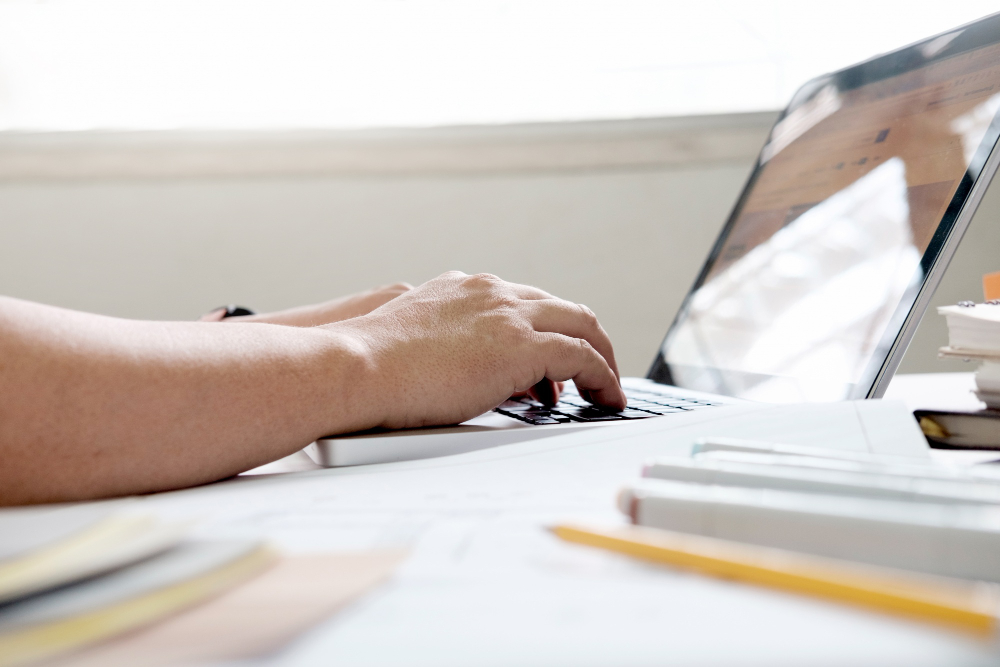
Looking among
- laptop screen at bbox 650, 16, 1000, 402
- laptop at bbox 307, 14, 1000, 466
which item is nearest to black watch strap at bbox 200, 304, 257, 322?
laptop at bbox 307, 14, 1000, 466

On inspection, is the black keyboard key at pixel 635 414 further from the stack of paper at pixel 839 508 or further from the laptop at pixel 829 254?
the stack of paper at pixel 839 508

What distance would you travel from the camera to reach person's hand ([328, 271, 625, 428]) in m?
0.42

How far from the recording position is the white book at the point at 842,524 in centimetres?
17

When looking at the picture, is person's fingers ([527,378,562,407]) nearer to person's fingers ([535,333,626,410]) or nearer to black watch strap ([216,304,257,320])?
person's fingers ([535,333,626,410])

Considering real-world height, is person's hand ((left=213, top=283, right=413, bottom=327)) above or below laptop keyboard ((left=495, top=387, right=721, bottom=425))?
above

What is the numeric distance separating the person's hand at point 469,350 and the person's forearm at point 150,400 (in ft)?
0.07

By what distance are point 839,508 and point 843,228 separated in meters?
0.48

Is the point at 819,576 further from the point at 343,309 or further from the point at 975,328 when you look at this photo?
the point at 343,309

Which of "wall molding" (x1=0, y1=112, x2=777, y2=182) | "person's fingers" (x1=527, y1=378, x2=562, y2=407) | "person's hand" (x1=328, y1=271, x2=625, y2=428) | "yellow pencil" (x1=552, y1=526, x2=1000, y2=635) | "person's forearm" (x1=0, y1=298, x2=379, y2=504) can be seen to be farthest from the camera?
"wall molding" (x1=0, y1=112, x2=777, y2=182)

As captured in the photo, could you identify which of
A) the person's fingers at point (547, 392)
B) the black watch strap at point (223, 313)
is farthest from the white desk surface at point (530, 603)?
the black watch strap at point (223, 313)

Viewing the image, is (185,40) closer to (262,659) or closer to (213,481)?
(213,481)

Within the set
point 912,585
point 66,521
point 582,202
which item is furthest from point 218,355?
point 582,202

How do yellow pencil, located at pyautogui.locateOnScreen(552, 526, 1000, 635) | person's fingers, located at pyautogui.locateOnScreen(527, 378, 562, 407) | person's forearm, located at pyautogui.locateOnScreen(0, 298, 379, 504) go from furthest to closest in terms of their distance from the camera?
person's fingers, located at pyautogui.locateOnScreen(527, 378, 562, 407)
person's forearm, located at pyautogui.locateOnScreen(0, 298, 379, 504)
yellow pencil, located at pyautogui.locateOnScreen(552, 526, 1000, 635)

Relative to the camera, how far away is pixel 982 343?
0.41m
